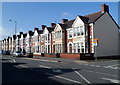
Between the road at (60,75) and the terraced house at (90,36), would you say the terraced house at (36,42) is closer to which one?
the terraced house at (90,36)

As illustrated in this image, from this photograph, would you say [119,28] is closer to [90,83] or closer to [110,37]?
[110,37]

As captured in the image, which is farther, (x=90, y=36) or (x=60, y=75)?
(x=90, y=36)

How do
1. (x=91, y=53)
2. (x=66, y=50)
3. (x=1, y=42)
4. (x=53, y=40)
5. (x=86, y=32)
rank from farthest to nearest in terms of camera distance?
(x=1, y=42), (x=53, y=40), (x=66, y=50), (x=86, y=32), (x=91, y=53)

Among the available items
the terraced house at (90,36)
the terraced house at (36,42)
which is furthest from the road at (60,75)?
the terraced house at (36,42)

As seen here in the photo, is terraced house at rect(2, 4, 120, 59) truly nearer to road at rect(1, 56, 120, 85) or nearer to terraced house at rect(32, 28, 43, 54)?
road at rect(1, 56, 120, 85)

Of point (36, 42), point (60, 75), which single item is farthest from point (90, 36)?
point (36, 42)

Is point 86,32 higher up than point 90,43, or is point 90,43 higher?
point 86,32

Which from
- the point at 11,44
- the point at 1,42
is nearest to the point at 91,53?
the point at 11,44

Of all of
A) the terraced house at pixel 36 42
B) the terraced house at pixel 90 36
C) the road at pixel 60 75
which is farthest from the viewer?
the terraced house at pixel 36 42

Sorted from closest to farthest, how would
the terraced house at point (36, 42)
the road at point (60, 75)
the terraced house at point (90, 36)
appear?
the road at point (60, 75), the terraced house at point (90, 36), the terraced house at point (36, 42)

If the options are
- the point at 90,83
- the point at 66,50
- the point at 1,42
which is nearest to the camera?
the point at 90,83

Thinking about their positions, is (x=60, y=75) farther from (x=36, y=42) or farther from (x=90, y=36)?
(x=36, y=42)

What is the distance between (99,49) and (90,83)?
2292cm

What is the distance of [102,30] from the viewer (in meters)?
32.1
